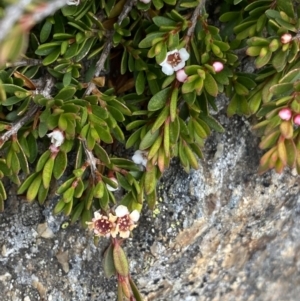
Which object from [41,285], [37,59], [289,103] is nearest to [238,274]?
[41,285]

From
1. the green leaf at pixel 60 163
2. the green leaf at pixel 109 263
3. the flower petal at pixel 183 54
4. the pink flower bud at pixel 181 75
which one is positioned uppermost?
the flower petal at pixel 183 54

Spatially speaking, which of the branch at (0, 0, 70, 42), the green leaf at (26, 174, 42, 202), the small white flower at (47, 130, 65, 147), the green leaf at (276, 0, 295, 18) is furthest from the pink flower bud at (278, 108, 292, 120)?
the branch at (0, 0, 70, 42)

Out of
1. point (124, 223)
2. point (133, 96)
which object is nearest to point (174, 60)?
point (133, 96)

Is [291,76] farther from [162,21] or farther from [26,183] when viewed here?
[26,183]

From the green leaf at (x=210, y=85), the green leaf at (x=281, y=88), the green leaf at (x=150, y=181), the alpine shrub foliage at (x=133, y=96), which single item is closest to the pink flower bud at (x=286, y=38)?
the alpine shrub foliage at (x=133, y=96)

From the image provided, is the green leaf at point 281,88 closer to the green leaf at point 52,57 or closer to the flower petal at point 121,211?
the flower petal at point 121,211

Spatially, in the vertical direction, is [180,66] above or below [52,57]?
below

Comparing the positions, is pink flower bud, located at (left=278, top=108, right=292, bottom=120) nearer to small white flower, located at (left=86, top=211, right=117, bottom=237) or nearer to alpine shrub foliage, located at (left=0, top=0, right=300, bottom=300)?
alpine shrub foliage, located at (left=0, top=0, right=300, bottom=300)
